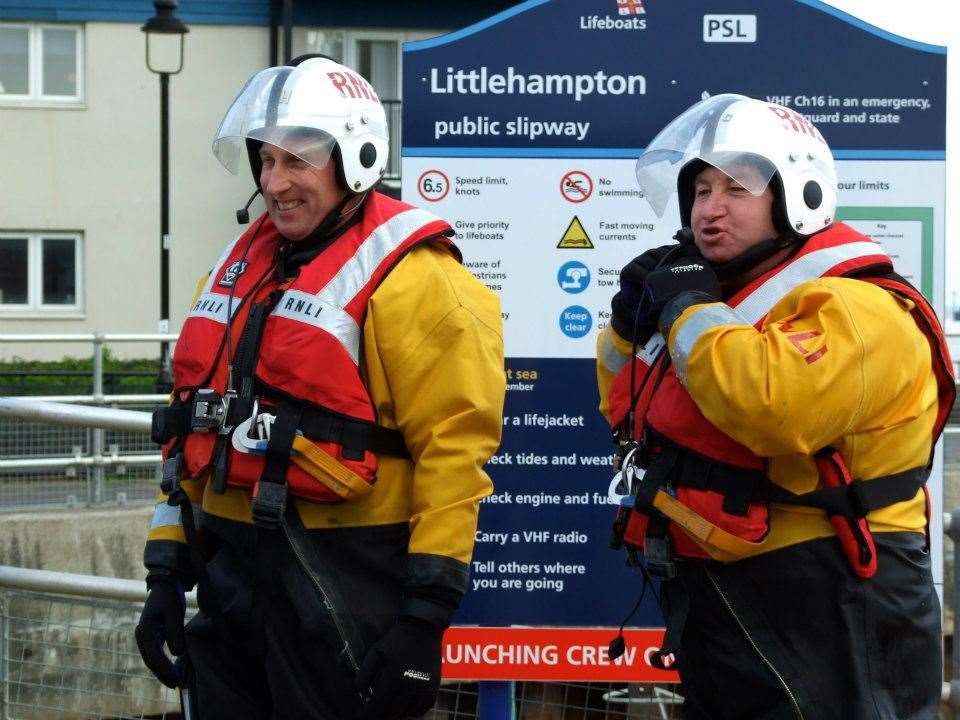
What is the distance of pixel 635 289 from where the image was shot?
3.53m

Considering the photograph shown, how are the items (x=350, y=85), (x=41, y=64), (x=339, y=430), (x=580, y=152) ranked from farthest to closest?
1. (x=41, y=64)
2. (x=580, y=152)
3. (x=350, y=85)
4. (x=339, y=430)

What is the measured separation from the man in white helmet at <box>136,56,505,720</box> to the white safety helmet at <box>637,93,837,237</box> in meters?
0.61

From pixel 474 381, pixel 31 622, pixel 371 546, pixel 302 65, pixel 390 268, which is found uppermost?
pixel 302 65

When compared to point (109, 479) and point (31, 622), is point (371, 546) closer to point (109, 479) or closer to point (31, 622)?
point (31, 622)

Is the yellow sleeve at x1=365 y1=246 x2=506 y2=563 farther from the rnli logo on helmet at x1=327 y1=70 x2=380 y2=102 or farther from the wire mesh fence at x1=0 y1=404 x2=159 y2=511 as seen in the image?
the wire mesh fence at x1=0 y1=404 x2=159 y2=511

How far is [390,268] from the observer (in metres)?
3.39

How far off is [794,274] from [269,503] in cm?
128

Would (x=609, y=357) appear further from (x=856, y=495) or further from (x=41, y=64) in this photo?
(x=41, y=64)

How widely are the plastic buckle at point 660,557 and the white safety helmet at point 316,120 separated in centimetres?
111

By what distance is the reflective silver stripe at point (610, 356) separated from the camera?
145 inches

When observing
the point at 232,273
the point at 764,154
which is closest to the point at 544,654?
the point at 232,273

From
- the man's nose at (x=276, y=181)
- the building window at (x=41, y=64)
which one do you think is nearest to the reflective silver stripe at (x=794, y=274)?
the man's nose at (x=276, y=181)

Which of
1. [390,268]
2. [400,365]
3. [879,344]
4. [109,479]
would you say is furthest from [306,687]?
[109,479]

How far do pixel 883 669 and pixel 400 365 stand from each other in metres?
1.26
